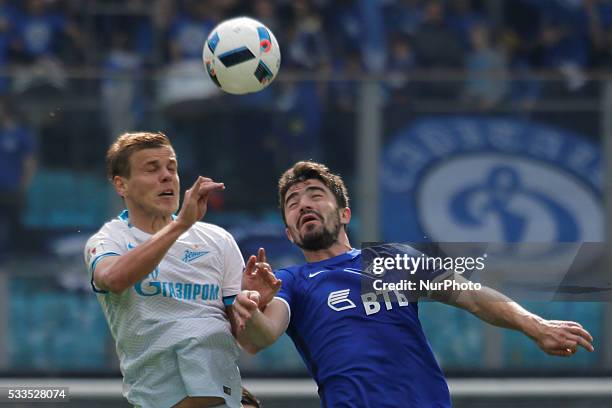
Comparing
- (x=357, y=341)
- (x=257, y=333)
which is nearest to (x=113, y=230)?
(x=257, y=333)

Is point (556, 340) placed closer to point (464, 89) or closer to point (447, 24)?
point (464, 89)

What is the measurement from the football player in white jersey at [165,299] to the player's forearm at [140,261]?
0.23 feet

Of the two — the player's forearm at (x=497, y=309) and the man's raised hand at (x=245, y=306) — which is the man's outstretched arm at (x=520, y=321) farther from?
the man's raised hand at (x=245, y=306)

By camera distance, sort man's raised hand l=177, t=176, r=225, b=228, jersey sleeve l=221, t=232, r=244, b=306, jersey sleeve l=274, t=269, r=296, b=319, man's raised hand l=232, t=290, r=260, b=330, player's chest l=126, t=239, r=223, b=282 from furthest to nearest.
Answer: jersey sleeve l=274, t=269, r=296, b=319 → jersey sleeve l=221, t=232, r=244, b=306 → player's chest l=126, t=239, r=223, b=282 → man's raised hand l=232, t=290, r=260, b=330 → man's raised hand l=177, t=176, r=225, b=228

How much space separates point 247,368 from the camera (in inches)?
385

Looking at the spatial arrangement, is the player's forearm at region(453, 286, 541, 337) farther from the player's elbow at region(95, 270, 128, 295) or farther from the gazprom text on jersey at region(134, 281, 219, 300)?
the player's elbow at region(95, 270, 128, 295)

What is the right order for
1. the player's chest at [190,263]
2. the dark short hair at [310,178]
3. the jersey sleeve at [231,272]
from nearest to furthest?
the player's chest at [190,263], the jersey sleeve at [231,272], the dark short hair at [310,178]

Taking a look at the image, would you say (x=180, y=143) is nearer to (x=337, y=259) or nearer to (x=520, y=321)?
(x=337, y=259)

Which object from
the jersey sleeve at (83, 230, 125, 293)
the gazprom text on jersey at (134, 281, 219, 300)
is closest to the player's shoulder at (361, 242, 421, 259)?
the gazprom text on jersey at (134, 281, 219, 300)

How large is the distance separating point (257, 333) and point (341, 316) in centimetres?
52

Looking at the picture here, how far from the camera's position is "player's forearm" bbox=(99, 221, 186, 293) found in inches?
201

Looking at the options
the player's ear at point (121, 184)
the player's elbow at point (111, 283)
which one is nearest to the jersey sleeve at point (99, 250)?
the player's elbow at point (111, 283)

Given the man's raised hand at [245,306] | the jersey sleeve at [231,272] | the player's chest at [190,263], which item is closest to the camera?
the man's raised hand at [245,306]

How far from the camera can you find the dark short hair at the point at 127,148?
18.9ft
